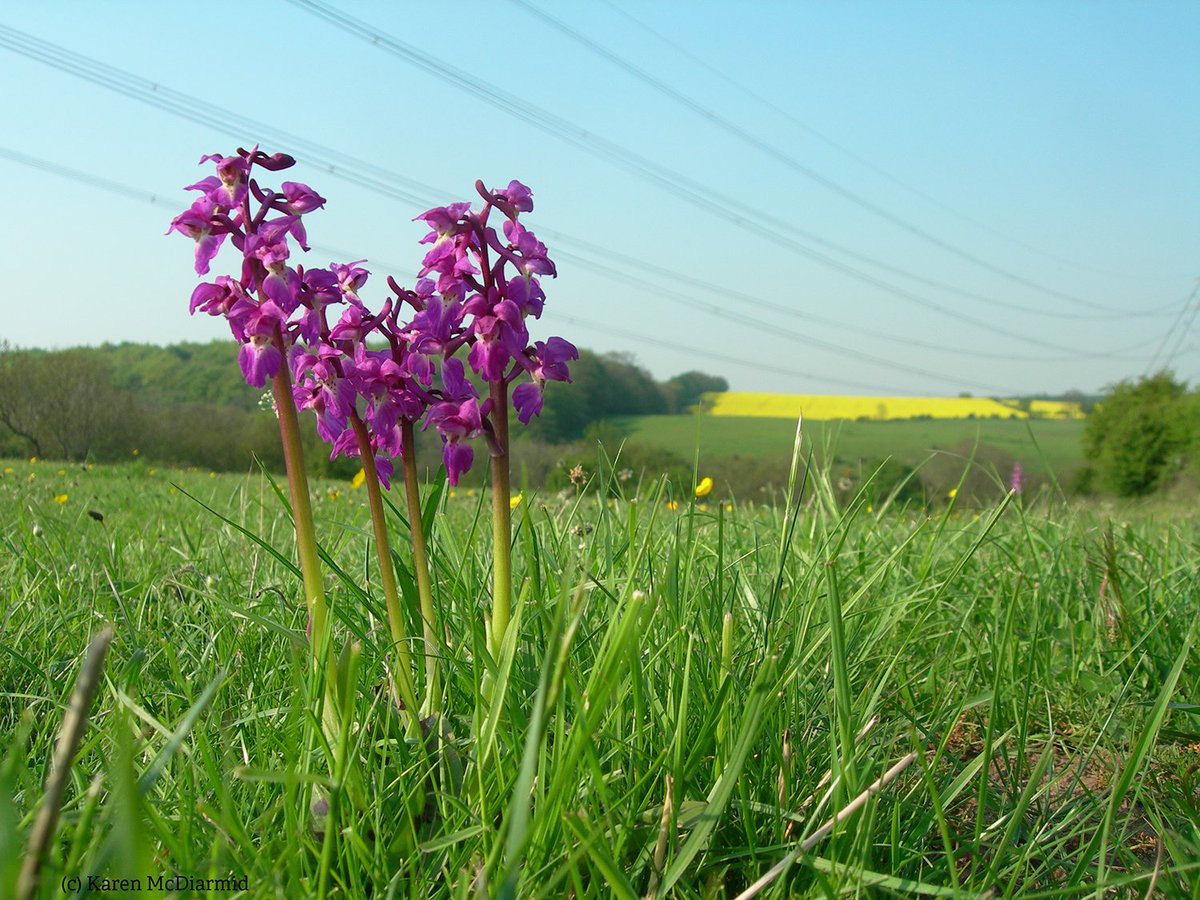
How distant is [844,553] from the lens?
3.22 meters

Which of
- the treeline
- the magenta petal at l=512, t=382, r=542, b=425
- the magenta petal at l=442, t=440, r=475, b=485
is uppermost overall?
the magenta petal at l=512, t=382, r=542, b=425

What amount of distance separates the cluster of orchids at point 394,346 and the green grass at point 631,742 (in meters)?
0.14

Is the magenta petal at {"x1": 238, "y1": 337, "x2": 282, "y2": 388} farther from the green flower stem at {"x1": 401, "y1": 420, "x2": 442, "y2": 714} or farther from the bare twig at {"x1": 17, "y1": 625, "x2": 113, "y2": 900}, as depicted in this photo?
the bare twig at {"x1": 17, "y1": 625, "x2": 113, "y2": 900}

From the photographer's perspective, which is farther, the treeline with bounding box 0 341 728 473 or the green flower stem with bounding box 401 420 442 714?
the treeline with bounding box 0 341 728 473

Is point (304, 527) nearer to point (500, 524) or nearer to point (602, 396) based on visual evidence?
point (500, 524)

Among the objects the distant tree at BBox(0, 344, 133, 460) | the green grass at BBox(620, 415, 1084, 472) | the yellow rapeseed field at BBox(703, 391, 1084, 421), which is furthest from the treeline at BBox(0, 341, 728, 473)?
the yellow rapeseed field at BBox(703, 391, 1084, 421)

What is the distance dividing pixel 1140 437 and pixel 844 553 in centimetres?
4580

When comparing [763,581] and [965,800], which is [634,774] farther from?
[763,581]

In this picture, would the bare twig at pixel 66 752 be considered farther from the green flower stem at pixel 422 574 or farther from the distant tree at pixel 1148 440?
the distant tree at pixel 1148 440

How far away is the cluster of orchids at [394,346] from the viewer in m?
1.56

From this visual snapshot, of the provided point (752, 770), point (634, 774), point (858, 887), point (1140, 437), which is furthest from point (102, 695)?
point (1140, 437)

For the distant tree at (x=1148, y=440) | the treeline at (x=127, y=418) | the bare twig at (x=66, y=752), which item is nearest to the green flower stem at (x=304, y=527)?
the bare twig at (x=66, y=752)

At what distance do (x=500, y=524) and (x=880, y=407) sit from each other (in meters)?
63.0

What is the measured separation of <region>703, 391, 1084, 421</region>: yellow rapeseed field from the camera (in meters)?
58.5
